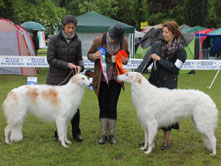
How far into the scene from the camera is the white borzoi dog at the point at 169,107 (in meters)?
4.16

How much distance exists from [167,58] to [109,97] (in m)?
1.33

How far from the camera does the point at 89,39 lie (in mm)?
13391

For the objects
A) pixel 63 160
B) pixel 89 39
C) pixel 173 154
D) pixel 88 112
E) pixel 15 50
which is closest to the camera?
pixel 63 160

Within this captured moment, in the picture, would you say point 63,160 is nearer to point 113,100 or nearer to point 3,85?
point 113,100

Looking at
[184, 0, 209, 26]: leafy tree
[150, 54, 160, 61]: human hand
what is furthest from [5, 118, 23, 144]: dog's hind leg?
[184, 0, 209, 26]: leafy tree

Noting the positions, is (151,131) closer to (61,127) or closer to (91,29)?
(61,127)

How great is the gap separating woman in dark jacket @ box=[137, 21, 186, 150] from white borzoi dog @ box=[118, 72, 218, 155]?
0.85 feet

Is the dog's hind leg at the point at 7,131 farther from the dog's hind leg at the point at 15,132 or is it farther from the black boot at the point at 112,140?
the black boot at the point at 112,140

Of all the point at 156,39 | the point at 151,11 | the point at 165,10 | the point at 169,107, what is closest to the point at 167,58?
the point at 169,107

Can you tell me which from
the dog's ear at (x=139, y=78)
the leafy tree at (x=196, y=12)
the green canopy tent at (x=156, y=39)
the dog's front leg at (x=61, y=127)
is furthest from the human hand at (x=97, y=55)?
the leafy tree at (x=196, y=12)

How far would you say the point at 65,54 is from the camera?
465 centimetres

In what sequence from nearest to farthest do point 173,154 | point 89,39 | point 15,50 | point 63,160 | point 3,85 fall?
point 63,160 → point 173,154 → point 3,85 → point 15,50 → point 89,39

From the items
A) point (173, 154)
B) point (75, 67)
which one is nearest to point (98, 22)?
point (75, 67)

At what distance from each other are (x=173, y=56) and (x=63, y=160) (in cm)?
258
